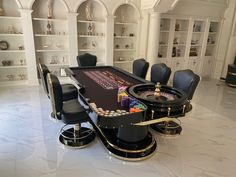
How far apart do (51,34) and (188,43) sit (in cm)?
454

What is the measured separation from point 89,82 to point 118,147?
3.88 feet

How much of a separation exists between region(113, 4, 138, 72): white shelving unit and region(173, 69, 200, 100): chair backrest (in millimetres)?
3367

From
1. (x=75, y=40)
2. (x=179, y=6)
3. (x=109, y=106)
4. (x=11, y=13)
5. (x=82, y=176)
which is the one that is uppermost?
(x=179, y=6)

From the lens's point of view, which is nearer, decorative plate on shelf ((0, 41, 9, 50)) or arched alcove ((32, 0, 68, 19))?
decorative plate on shelf ((0, 41, 9, 50))

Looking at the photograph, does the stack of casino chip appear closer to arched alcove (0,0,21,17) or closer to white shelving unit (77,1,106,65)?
white shelving unit (77,1,106,65)

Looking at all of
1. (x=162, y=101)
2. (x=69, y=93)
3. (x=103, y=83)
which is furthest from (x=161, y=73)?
(x=69, y=93)

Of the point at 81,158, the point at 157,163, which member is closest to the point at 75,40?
the point at 81,158

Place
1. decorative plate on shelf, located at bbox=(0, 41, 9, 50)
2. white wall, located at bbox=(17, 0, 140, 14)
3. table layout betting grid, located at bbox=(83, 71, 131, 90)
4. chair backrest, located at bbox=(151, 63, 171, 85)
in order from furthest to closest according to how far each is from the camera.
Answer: decorative plate on shelf, located at bbox=(0, 41, 9, 50) → white wall, located at bbox=(17, 0, 140, 14) → chair backrest, located at bbox=(151, 63, 171, 85) → table layout betting grid, located at bbox=(83, 71, 131, 90)

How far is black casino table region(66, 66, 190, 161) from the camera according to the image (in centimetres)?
204

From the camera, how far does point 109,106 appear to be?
2.27 m

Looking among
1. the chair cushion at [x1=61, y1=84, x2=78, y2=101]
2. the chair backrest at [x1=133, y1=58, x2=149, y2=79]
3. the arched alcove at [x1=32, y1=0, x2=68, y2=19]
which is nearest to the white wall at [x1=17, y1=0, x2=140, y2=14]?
the arched alcove at [x1=32, y1=0, x2=68, y2=19]

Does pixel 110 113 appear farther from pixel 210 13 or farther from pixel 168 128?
pixel 210 13

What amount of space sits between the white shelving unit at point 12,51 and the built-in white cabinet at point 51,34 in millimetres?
422

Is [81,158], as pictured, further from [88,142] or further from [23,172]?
[23,172]
